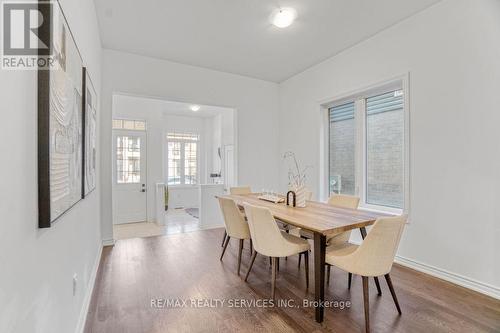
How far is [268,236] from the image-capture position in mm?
2266

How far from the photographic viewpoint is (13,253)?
825 mm

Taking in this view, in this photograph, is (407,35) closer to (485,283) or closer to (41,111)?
(485,283)

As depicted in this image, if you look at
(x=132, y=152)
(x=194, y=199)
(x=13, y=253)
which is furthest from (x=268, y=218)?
(x=194, y=199)

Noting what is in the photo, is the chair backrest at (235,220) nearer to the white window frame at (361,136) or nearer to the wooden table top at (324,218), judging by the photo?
the wooden table top at (324,218)

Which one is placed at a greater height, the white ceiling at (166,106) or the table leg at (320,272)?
the white ceiling at (166,106)

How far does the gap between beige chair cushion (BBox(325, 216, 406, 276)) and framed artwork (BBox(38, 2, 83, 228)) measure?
1919 mm

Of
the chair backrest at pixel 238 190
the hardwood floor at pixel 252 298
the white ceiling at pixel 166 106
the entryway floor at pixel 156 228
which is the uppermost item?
the white ceiling at pixel 166 106

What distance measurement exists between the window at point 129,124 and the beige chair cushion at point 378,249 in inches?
207

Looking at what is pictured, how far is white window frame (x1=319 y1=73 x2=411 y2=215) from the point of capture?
306 cm

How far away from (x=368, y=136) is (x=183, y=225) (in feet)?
12.8

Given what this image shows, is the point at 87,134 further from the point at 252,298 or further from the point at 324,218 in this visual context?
the point at 324,218

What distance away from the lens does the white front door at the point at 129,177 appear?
5.48 meters

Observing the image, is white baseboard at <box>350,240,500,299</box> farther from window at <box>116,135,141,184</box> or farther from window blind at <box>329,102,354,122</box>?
window at <box>116,135,141,184</box>

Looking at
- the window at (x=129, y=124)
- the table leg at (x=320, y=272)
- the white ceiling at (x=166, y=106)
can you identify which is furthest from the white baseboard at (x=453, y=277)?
the window at (x=129, y=124)
